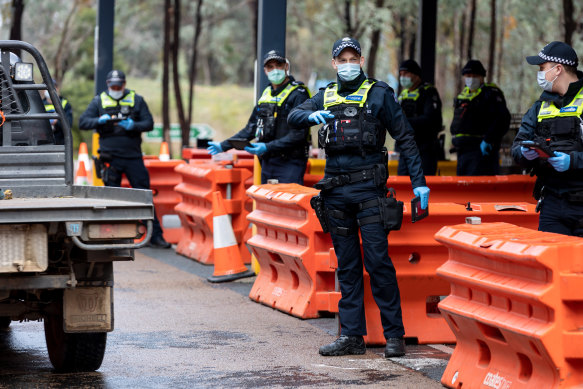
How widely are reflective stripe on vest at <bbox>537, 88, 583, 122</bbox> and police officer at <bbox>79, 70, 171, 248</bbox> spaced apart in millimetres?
8098

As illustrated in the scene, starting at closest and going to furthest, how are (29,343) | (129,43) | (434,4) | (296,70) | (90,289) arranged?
(90,289) → (29,343) → (434,4) → (129,43) → (296,70)

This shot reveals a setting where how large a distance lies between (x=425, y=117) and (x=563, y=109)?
286 inches

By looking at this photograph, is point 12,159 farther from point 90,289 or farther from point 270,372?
point 270,372

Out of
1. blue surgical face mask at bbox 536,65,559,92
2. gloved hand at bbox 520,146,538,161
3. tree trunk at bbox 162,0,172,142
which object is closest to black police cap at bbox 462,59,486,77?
blue surgical face mask at bbox 536,65,559,92

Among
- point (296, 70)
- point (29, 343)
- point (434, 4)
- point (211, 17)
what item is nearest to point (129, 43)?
point (211, 17)

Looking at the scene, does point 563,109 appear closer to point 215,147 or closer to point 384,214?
point 384,214

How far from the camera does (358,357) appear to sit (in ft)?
26.2

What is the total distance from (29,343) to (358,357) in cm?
264

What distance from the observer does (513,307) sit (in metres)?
6.19

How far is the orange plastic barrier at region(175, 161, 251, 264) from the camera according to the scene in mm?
13219

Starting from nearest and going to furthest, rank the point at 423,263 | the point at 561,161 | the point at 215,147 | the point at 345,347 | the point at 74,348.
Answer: the point at 561,161, the point at 74,348, the point at 345,347, the point at 423,263, the point at 215,147

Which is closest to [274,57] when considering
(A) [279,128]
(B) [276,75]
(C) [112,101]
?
(B) [276,75]

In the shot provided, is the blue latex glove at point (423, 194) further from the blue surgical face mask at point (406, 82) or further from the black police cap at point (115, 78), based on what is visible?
the black police cap at point (115, 78)

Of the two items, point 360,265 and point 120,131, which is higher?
point 120,131
